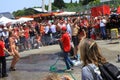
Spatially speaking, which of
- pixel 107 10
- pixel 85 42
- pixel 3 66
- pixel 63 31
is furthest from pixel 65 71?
pixel 107 10

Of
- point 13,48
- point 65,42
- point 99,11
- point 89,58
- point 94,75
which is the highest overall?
point 89,58

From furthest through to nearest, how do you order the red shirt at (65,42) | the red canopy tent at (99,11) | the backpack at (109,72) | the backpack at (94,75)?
the red canopy tent at (99,11)
the red shirt at (65,42)
the backpack at (94,75)
the backpack at (109,72)

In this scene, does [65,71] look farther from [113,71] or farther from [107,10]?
[107,10]

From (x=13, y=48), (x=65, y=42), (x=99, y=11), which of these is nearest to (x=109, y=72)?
(x=65, y=42)

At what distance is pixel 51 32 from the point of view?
30156 mm

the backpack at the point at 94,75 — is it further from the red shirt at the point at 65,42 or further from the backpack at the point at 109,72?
the red shirt at the point at 65,42

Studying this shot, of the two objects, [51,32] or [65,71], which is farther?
[51,32]

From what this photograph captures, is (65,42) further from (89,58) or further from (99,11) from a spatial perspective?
(99,11)

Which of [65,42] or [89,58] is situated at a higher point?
[89,58]

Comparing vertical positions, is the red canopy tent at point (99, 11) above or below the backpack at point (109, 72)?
below

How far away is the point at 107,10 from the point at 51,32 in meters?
6.62

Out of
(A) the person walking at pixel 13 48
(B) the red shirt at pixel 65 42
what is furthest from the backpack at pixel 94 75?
(A) the person walking at pixel 13 48

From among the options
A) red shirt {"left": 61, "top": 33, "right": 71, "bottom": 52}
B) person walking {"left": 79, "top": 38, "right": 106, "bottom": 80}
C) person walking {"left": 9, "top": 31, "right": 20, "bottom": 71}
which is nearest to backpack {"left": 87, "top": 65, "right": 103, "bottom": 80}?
person walking {"left": 79, "top": 38, "right": 106, "bottom": 80}

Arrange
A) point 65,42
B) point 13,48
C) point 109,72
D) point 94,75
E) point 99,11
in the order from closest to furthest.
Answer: point 109,72 < point 94,75 < point 65,42 < point 13,48 < point 99,11
